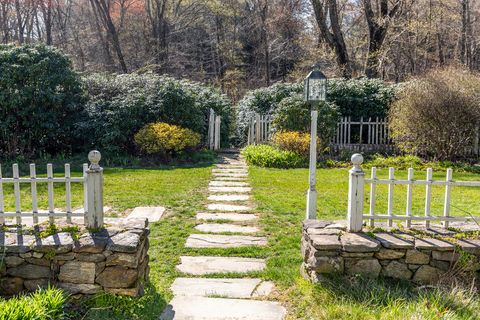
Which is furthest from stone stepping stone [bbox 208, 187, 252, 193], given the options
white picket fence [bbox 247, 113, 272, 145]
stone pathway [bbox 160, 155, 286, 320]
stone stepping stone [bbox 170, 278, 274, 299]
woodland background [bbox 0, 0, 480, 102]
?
woodland background [bbox 0, 0, 480, 102]

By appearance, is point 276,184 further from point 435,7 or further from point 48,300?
point 435,7

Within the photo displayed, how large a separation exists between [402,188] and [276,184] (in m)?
2.33

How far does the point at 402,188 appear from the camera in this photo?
786cm

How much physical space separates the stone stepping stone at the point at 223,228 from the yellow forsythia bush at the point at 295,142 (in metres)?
5.71

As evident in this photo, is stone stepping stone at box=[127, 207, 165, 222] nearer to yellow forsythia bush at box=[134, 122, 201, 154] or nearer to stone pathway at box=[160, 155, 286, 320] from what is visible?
stone pathway at box=[160, 155, 286, 320]

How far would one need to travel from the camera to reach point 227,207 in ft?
19.9

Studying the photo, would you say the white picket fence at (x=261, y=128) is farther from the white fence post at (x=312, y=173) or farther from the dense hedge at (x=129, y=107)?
the white fence post at (x=312, y=173)

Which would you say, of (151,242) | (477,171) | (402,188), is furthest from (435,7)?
(151,242)

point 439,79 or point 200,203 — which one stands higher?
point 439,79

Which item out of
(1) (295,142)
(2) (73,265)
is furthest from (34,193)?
(1) (295,142)

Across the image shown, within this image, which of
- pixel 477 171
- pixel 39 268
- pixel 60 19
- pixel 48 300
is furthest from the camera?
pixel 60 19

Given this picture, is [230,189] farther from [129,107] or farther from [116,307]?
[129,107]

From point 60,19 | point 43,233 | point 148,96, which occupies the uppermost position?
point 60,19

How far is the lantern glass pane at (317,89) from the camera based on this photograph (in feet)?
15.9
